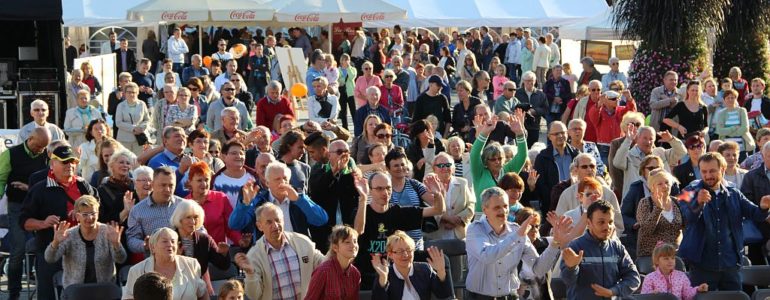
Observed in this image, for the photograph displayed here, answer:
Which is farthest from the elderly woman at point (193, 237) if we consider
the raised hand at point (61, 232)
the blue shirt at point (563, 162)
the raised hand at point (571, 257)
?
the blue shirt at point (563, 162)

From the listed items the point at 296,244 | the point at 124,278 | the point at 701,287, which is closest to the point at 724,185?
the point at 701,287

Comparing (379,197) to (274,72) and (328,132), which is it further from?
(274,72)

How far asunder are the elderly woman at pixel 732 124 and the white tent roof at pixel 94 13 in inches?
586

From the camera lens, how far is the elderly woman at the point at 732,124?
16.2 meters

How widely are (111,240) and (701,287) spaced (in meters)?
3.85

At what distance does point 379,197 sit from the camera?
31.8 feet

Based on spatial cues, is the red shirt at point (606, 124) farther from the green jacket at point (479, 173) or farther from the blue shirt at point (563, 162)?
the green jacket at point (479, 173)

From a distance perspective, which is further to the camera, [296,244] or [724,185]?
[724,185]

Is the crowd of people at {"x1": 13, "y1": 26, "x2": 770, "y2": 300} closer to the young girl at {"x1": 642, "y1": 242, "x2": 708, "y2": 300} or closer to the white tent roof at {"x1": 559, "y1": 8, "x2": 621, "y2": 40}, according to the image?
the young girl at {"x1": 642, "y1": 242, "x2": 708, "y2": 300}

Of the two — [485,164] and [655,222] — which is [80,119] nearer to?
[485,164]

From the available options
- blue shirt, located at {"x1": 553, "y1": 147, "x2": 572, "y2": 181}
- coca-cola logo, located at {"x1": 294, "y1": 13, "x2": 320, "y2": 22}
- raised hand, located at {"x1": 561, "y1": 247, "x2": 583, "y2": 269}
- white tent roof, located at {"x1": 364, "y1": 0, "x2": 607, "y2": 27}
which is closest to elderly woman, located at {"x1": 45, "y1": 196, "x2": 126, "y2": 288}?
raised hand, located at {"x1": 561, "y1": 247, "x2": 583, "y2": 269}

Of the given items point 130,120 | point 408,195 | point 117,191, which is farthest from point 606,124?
point 117,191

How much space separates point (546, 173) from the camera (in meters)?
12.5

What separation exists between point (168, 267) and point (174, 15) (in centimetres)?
1910
